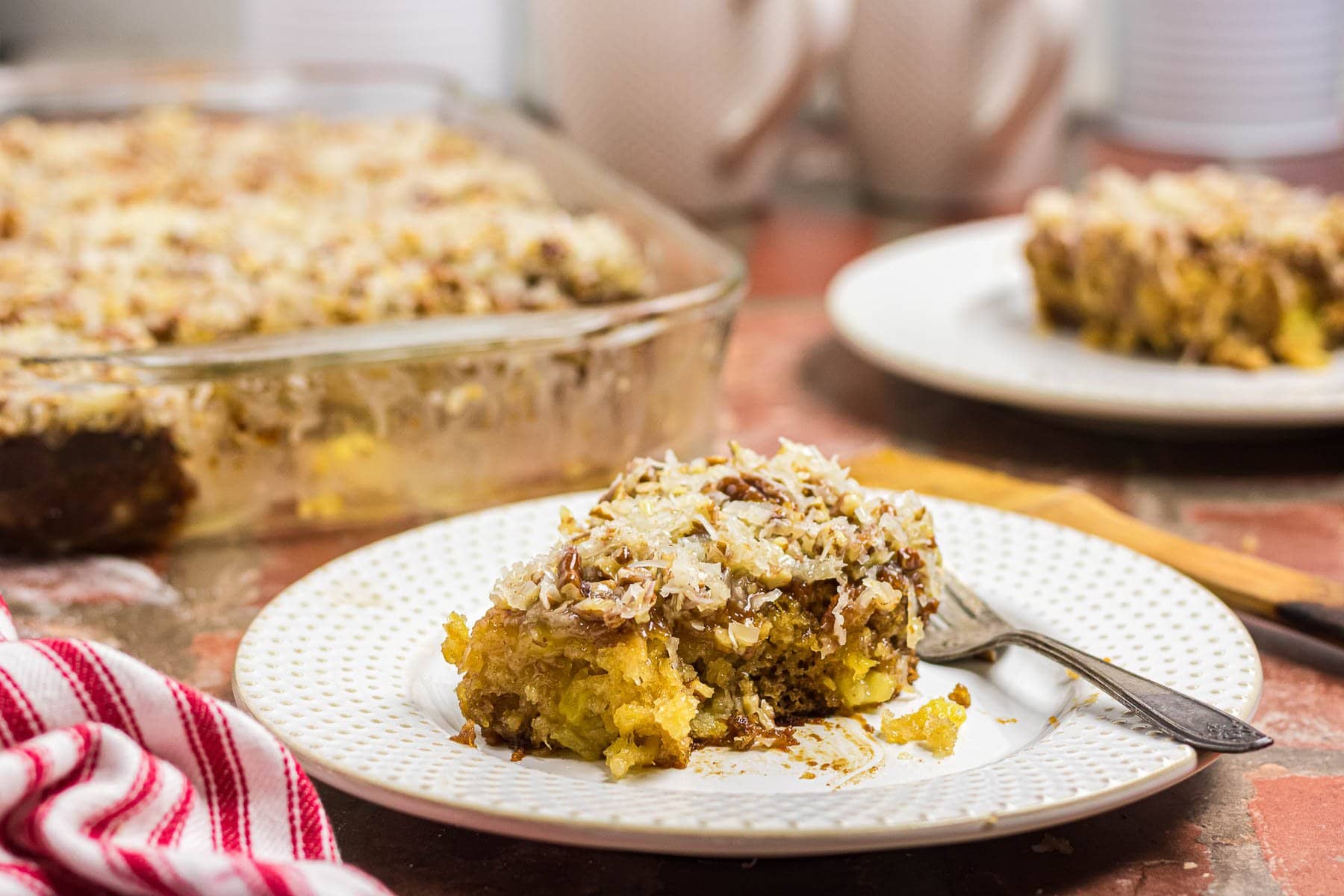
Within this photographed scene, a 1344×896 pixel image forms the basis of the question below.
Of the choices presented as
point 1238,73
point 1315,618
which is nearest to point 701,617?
point 1315,618

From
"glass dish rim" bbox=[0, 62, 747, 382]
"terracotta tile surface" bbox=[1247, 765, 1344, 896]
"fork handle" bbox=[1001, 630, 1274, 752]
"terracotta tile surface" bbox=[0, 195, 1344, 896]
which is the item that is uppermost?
"glass dish rim" bbox=[0, 62, 747, 382]

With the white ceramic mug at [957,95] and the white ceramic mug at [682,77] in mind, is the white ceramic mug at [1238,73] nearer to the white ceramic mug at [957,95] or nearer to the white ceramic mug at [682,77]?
the white ceramic mug at [957,95]

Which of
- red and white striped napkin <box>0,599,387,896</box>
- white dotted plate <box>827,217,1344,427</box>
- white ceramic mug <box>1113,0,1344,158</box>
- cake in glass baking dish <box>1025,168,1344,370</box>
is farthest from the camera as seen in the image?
white ceramic mug <box>1113,0,1344,158</box>

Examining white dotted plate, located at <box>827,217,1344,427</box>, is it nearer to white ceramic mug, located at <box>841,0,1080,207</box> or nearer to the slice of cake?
white ceramic mug, located at <box>841,0,1080,207</box>

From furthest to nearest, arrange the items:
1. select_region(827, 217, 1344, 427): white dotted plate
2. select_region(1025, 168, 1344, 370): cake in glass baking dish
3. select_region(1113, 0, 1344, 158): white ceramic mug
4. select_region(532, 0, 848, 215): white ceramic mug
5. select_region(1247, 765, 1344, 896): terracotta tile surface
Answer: select_region(1113, 0, 1344, 158): white ceramic mug, select_region(532, 0, 848, 215): white ceramic mug, select_region(1025, 168, 1344, 370): cake in glass baking dish, select_region(827, 217, 1344, 427): white dotted plate, select_region(1247, 765, 1344, 896): terracotta tile surface

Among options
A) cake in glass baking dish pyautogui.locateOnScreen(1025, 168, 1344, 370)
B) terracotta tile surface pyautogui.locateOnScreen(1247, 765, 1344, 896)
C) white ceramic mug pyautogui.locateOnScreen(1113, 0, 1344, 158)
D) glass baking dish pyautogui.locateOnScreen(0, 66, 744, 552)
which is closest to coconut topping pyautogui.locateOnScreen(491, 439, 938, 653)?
terracotta tile surface pyautogui.locateOnScreen(1247, 765, 1344, 896)

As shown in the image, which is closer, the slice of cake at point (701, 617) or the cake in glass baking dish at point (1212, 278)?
the slice of cake at point (701, 617)

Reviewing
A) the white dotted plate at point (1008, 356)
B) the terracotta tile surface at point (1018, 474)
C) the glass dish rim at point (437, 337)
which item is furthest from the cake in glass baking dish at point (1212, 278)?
the glass dish rim at point (437, 337)

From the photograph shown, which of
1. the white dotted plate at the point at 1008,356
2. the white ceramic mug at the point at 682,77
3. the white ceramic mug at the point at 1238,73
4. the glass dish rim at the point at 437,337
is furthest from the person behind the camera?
the white ceramic mug at the point at 1238,73

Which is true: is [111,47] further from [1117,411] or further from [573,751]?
[573,751]
